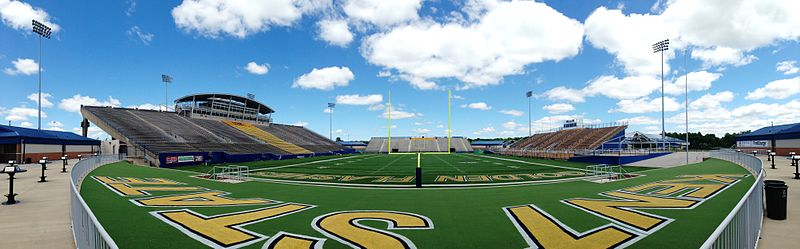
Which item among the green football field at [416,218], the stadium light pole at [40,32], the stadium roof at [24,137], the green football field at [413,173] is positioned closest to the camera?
the green football field at [416,218]

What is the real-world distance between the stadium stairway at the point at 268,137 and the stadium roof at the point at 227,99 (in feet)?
19.0

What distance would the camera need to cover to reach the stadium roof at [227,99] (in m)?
71.5

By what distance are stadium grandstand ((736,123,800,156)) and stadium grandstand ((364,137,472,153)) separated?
2320 inches


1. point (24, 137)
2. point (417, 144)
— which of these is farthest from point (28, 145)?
point (417, 144)

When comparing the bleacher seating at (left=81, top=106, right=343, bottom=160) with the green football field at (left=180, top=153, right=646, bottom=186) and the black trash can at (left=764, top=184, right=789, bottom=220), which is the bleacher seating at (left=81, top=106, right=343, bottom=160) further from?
the black trash can at (left=764, top=184, right=789, bottom=220)

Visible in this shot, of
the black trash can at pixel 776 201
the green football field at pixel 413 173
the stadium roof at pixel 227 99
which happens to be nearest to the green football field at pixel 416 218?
the black trash can at pixel 776 201

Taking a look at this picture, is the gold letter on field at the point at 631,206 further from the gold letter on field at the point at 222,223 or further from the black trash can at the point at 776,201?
the gold letter on field at the point at 222,223

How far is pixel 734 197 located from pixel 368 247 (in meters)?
11.7

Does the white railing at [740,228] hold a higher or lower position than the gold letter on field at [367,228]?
higher

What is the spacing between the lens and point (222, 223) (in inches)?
320

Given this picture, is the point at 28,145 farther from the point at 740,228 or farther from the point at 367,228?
the point at 740,228

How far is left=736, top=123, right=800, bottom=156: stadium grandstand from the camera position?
4109 cm

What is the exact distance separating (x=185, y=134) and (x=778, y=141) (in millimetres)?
78330

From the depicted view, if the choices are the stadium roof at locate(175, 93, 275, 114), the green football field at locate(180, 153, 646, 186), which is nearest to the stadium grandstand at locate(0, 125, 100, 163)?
the green football field at locate(180, 153, 646, 186)
